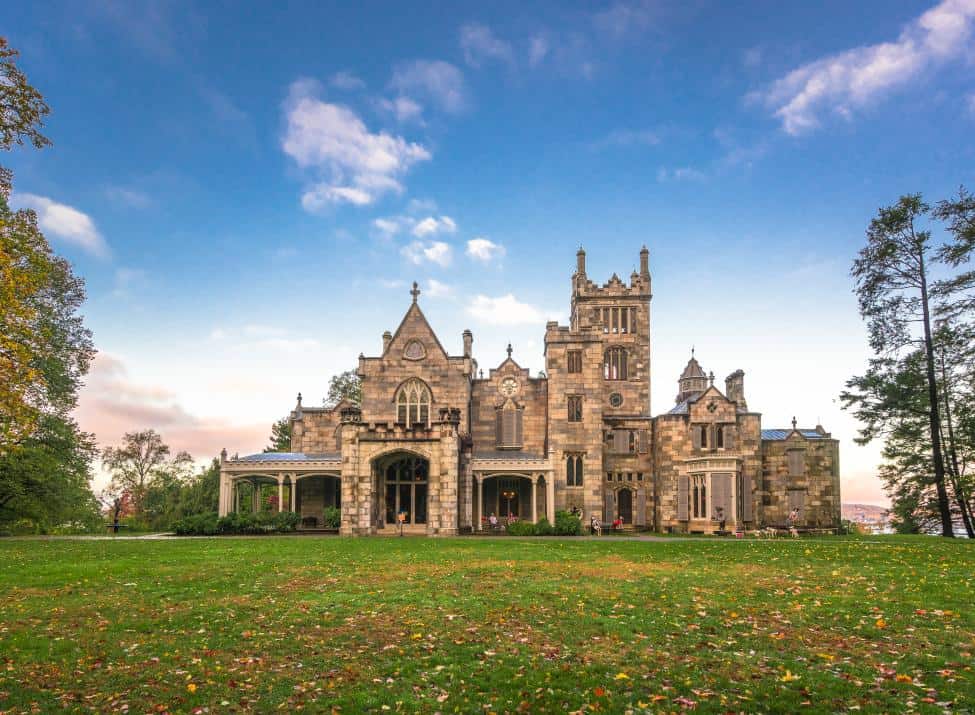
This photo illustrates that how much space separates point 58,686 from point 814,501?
42967 mm

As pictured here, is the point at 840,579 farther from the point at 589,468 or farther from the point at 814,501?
the point at 814,501

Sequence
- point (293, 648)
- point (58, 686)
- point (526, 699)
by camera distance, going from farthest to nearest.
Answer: point (293, 648) → point (58, 686) → point (526, 699)

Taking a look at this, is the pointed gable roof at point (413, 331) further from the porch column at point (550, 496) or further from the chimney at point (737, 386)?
the chimney at point (737, 386)

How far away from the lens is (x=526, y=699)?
8.08 m

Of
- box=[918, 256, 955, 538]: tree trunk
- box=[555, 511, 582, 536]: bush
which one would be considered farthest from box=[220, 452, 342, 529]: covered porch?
box=[918, 256, 955, 538]: tree trunk

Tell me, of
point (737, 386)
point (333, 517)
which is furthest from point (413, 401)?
point (737, 386)

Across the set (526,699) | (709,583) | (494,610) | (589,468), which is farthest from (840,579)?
(589,468)

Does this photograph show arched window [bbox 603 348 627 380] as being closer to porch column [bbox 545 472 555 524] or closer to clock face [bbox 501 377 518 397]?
clock face [bbox 501 377 518 397]

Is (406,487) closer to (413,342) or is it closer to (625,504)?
(413,342)

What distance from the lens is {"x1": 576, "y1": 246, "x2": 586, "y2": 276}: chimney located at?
54812 millimetres

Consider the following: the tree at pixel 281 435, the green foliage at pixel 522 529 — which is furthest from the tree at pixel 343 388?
the green foliage at pixel 522 529

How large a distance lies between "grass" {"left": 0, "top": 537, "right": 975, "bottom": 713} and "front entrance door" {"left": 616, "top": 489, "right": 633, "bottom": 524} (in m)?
25.7

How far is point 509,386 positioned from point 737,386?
16.2m

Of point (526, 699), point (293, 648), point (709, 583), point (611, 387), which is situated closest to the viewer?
point (526, 699)
